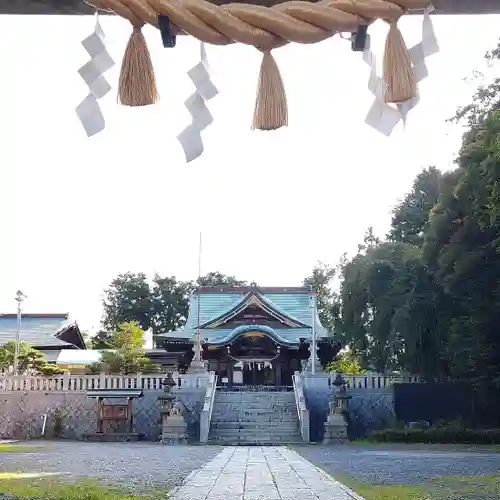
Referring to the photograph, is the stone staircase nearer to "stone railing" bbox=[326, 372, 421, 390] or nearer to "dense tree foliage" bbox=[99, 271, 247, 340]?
"stone railing" bbox=[326, 372, 421, 390]

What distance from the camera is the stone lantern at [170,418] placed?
16578 millimetres

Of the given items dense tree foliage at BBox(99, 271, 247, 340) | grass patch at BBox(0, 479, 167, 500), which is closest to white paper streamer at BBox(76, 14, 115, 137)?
grass patch at BBox(0, 479, 167, 500)

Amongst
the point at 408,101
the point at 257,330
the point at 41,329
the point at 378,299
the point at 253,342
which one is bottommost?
the point at 408,101

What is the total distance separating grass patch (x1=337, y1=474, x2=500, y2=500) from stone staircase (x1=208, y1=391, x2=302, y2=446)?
8798 mm

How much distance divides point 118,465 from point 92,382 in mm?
9814

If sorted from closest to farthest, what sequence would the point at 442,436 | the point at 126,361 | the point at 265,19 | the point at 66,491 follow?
1. the point at 265,19
2. the point at 66,491
3. the point at 442,436
4. the point at 126,361

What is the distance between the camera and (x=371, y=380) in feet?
62.6

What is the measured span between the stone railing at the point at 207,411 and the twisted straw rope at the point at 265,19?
1590 centimetres

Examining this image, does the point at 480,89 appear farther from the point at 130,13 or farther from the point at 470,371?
the point at 130,13

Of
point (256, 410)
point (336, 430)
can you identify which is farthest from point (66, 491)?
point (256, 410)

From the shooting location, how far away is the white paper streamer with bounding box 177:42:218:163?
1.58m

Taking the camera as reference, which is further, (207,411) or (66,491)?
(207,411)

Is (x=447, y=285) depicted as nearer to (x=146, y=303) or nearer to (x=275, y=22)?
(x=275, y=22)

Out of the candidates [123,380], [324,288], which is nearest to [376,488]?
[123,380]
